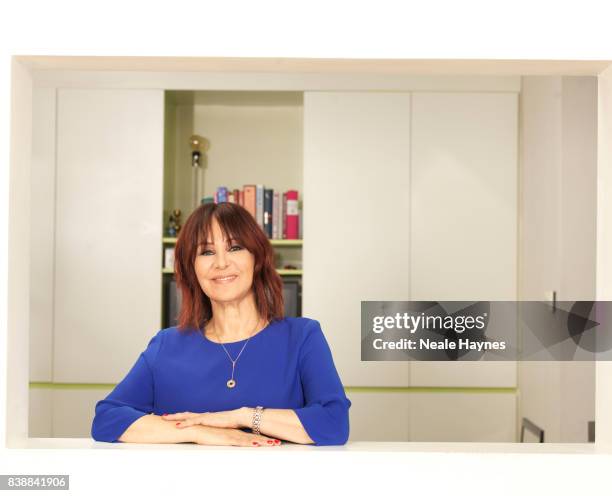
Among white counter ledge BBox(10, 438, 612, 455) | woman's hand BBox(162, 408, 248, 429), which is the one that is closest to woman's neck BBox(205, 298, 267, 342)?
woman's hand BBox(162, 408, 248, 429)

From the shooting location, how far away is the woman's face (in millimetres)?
1964

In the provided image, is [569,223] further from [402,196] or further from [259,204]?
[259,204]

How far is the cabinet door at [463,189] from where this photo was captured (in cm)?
373

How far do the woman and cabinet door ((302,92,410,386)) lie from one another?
1.68 meters

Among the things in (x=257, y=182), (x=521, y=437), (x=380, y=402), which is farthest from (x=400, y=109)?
(x=521, y=437)

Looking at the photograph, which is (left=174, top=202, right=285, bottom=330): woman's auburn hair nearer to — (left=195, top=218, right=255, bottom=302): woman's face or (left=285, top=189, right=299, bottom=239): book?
(left=195, top=218, right=255, bottom=302): woman's face

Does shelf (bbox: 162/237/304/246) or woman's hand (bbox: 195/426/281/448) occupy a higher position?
shelf (bbox: 162/237/304/246)

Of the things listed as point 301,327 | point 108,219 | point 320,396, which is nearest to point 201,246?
point 301,327

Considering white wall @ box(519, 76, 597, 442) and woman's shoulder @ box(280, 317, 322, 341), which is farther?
white wall @ box(519, 76, 597, 442)

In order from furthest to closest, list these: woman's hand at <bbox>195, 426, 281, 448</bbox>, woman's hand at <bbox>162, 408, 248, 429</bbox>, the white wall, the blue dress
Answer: the white wall, the blue dress, woman's hand at <bbox>162, 408, 248, 429</bbox>, woman's hand at <bbox>195, 426, 281, 448</bbox>

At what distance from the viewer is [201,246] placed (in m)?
2.00

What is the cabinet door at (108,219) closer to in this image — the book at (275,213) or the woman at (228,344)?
the book at (275,213)

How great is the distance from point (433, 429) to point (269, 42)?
2899 millimetres

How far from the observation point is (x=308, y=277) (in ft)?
12.3
